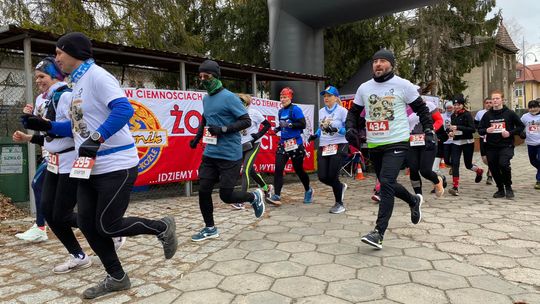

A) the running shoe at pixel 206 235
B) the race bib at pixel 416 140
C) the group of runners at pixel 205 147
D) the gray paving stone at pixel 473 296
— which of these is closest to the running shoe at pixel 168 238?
the group of runners at pixel 205 147

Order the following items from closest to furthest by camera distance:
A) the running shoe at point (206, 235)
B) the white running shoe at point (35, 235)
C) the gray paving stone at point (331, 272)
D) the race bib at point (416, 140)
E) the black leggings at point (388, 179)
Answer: the gray paving stone at point (331, 272) < the black leggings at point (388, 179) < the running shoe at point (206, 235) < the white running shoe at point (35, 235) < the race bib at point (416, 140)

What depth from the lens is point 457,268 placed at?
353cm

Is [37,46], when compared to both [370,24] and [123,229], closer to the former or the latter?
[123,229]

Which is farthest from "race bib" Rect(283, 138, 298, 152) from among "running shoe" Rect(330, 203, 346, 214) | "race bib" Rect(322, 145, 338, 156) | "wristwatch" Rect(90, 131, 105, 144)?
"wristwatch" Rect(90, 131, 105, 144)

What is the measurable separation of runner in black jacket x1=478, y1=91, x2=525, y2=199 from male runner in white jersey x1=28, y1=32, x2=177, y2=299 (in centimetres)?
632

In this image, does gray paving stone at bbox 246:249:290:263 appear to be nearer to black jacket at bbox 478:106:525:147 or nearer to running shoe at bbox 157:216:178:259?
running shoe at bbox 157:216:178:259

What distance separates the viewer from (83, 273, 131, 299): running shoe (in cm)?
307

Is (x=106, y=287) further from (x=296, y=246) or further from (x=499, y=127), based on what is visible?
(x=499, y=127)

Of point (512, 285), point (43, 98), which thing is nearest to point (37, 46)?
point (43, 98)

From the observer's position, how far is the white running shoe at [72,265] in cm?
368

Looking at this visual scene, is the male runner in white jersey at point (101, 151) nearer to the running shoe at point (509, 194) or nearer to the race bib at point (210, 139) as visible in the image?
the race bib at point (210, 139)

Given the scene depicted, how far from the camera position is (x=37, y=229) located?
4805 millimetres

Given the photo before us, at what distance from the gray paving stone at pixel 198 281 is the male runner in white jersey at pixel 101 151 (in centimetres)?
47

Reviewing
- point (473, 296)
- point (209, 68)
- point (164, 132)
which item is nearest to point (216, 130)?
point (209, 68)
